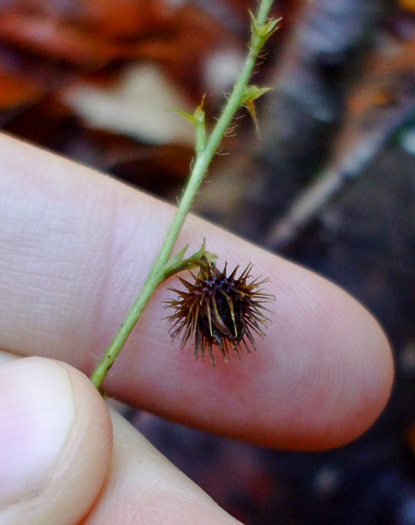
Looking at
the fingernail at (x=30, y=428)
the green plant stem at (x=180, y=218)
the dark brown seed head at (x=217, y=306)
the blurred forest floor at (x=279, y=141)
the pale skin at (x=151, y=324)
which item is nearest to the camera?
the fingernail at (x=30, y=428)

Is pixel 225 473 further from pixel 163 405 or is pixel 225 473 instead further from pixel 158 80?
pixel 158 80

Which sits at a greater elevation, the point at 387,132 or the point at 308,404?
the point at 387,132

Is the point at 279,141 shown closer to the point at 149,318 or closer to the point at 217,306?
the point at 149,318

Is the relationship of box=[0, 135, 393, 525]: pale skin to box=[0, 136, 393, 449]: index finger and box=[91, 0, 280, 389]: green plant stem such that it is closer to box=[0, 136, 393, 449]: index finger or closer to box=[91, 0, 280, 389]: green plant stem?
box=[0, 136, 393, 449]: index finger

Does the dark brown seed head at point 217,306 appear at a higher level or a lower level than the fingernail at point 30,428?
higher

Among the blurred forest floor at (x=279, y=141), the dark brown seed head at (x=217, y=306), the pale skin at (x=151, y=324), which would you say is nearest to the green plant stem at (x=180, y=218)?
the dark brown seed head at (x=217, y=306)

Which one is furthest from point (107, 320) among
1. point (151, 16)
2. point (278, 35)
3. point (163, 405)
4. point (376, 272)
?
point (278, 35)

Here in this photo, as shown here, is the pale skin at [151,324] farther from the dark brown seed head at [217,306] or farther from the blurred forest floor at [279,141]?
the blurred forest floor at [279,141]
